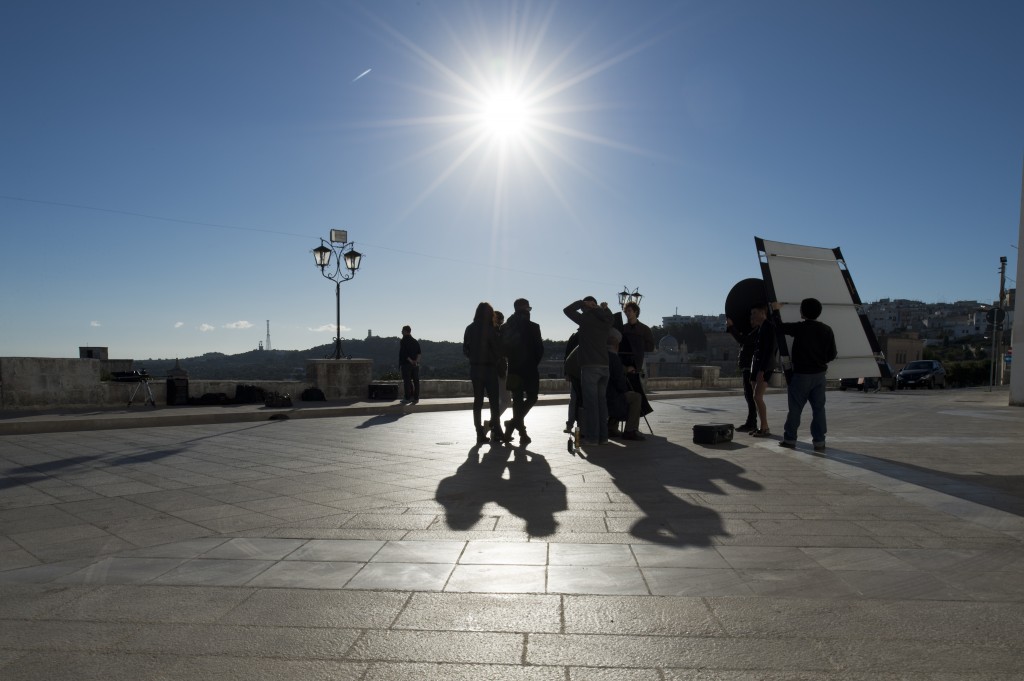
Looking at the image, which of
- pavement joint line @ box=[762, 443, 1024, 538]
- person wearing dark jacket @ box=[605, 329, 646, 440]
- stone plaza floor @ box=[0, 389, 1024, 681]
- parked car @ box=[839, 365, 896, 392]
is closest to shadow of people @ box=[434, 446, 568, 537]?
stone plaza floor @ box=[0, 389, 1024, 681]

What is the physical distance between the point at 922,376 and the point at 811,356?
30.1 meters

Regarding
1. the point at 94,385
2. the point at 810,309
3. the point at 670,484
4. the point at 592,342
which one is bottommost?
the point at 670,484

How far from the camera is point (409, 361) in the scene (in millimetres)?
15422

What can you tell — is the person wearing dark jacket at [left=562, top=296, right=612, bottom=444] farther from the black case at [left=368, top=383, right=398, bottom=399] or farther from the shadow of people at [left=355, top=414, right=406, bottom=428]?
the black case at [left=368, top=383, right=398, bottom=399]

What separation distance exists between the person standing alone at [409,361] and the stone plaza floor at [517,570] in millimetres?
7793

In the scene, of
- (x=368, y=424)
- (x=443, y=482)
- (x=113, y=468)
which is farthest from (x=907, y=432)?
(x=113, y=468)

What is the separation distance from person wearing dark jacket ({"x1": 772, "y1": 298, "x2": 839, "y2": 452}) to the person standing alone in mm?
8704

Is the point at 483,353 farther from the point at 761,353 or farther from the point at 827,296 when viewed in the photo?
the point at 827,296

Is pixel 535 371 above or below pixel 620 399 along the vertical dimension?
above

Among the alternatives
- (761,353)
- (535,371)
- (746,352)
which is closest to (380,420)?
(535,371)

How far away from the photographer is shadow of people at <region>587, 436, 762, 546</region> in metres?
4.13

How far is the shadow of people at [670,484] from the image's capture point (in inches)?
163

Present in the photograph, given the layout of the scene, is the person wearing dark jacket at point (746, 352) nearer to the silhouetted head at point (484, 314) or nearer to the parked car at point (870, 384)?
the silhouetted head at point (484, 314)

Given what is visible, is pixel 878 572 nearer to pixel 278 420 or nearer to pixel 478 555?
pixel 478 555
